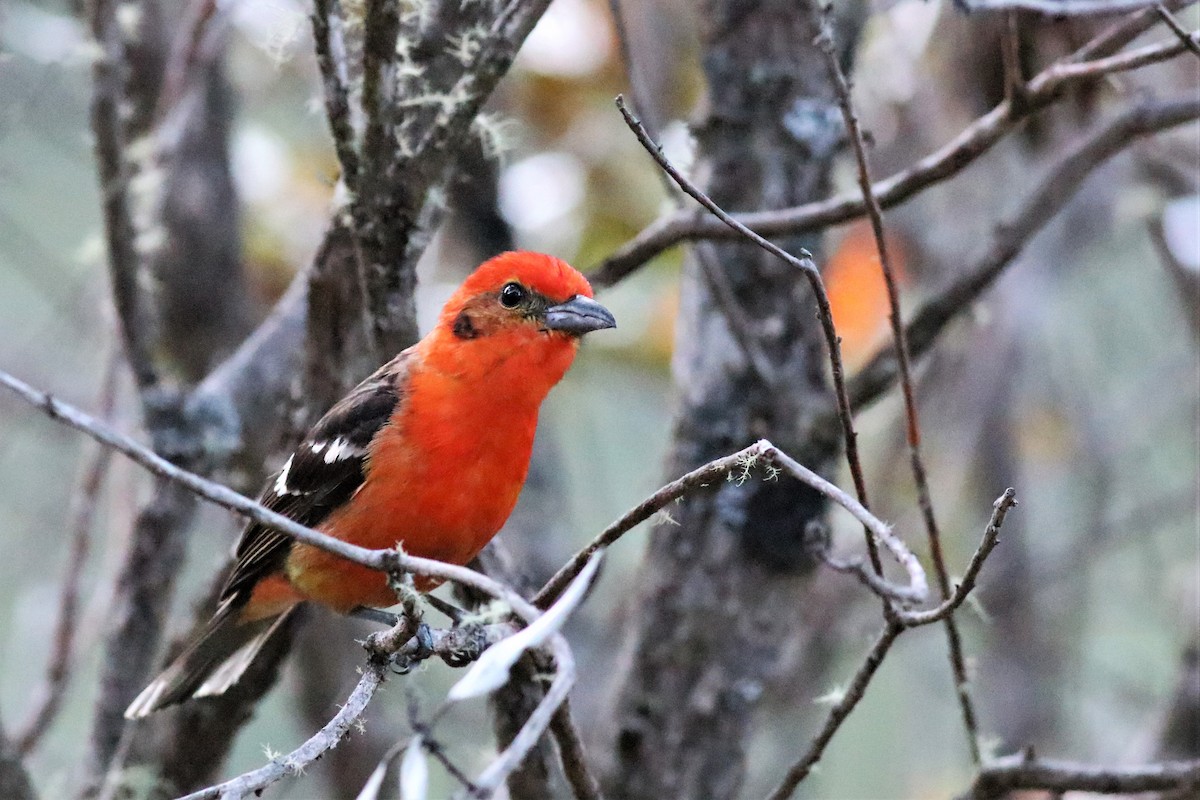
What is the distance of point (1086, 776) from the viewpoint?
3.36 m

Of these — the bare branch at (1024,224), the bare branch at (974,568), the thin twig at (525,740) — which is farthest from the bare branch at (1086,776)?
the thin twig at (525,740)

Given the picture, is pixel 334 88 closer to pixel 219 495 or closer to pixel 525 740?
pixel 219 495

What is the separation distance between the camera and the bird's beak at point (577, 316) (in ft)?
13.3

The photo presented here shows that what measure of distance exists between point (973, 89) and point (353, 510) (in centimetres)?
304

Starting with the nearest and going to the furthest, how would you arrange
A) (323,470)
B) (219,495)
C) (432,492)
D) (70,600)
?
(219,495), (432,492), (323,470), (70,600)

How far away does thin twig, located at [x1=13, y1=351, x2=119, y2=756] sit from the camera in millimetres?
4984

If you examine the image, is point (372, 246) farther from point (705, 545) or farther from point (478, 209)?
point (478, 209)

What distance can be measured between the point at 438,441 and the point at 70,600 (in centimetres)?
200

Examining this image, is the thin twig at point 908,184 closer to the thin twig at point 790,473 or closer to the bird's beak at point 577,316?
the bird's beak at point 577,316

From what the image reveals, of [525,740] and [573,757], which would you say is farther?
[573,757]

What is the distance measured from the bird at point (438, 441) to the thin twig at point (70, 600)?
0.88 metres

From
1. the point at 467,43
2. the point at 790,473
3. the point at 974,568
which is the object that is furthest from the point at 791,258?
the point at 467,43

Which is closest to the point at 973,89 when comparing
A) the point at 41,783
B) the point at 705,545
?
the point at 705,545

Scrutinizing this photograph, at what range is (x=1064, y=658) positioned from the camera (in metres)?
6.94
